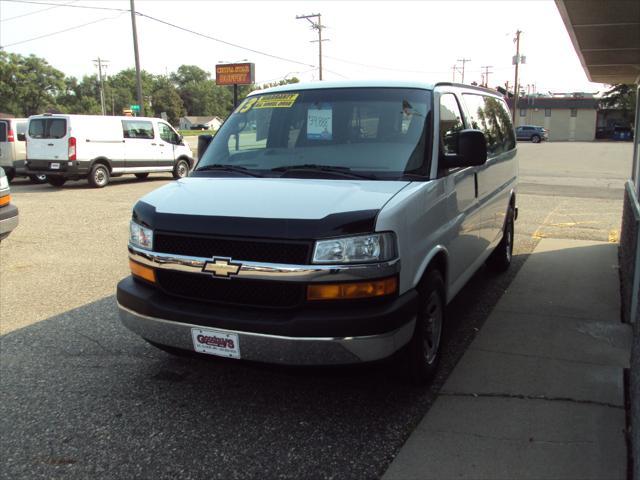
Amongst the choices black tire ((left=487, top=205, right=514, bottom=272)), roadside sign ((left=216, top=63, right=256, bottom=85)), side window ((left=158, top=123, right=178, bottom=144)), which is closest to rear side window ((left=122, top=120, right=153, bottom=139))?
side window ((left=158, top=123, right=178, bottom=144))

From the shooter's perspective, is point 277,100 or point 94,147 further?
point 94,147

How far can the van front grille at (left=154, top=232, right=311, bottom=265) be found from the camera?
2.98m

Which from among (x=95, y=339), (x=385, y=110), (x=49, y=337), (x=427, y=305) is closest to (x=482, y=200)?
(x=385, y=110)

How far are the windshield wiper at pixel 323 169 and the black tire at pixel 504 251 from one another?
3.28 meters

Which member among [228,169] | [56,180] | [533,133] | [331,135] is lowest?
[56,180]

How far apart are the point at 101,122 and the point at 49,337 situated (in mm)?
12998

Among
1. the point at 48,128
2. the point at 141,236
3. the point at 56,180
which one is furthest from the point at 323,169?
the point at 56,180

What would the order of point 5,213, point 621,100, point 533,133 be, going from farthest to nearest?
point 621,100
point 533,133
point 5,213

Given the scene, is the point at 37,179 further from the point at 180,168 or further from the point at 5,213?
the point at 5,213

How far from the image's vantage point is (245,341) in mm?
3023

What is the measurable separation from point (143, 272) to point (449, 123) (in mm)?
2428

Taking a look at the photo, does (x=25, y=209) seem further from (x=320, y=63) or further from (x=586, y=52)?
(x=320, y=63)

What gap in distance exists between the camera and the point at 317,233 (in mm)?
2939

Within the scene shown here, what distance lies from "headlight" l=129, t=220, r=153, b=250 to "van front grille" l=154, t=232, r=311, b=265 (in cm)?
13
